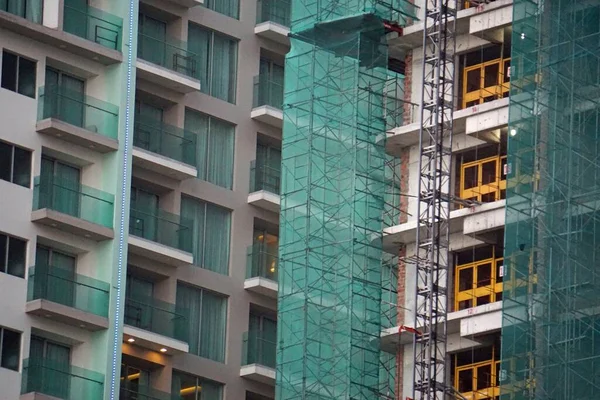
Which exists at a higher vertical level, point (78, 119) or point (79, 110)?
point (79, 110)

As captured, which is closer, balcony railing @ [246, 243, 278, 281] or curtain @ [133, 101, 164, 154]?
curtain @ [133, 101, 164, 154]

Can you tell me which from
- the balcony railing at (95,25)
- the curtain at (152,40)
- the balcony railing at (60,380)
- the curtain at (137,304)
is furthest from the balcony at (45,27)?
the balcony railing at (60,380)

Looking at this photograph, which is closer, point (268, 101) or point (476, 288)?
point (476, 288)

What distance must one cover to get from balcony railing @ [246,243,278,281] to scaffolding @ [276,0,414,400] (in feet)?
12.4

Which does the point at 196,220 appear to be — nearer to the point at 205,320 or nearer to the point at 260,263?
the point at 260,263

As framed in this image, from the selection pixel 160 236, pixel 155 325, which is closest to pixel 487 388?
pixel 155 325

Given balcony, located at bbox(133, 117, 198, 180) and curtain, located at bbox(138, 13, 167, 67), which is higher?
curtain, located at bbox(138, 13, 167, 67)

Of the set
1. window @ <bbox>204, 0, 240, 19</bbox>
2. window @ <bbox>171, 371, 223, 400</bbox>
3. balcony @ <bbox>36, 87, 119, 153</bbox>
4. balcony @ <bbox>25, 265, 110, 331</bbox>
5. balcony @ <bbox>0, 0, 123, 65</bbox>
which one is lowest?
window @ <bbox>171, 371, 223, 400</bbox>

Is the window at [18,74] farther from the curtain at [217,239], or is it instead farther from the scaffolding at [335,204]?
the scaffolding at [335,204]

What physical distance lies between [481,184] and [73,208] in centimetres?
1410

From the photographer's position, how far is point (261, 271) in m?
116

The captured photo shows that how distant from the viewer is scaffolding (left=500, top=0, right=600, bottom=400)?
100750mm

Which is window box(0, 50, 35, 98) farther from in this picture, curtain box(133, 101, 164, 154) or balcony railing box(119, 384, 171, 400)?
balcony railing box(119, 384, 171, 400)

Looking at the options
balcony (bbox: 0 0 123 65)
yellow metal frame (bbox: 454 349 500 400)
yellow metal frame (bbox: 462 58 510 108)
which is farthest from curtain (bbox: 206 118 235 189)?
yellow metal frame (bbox: 454 349 500 400)
